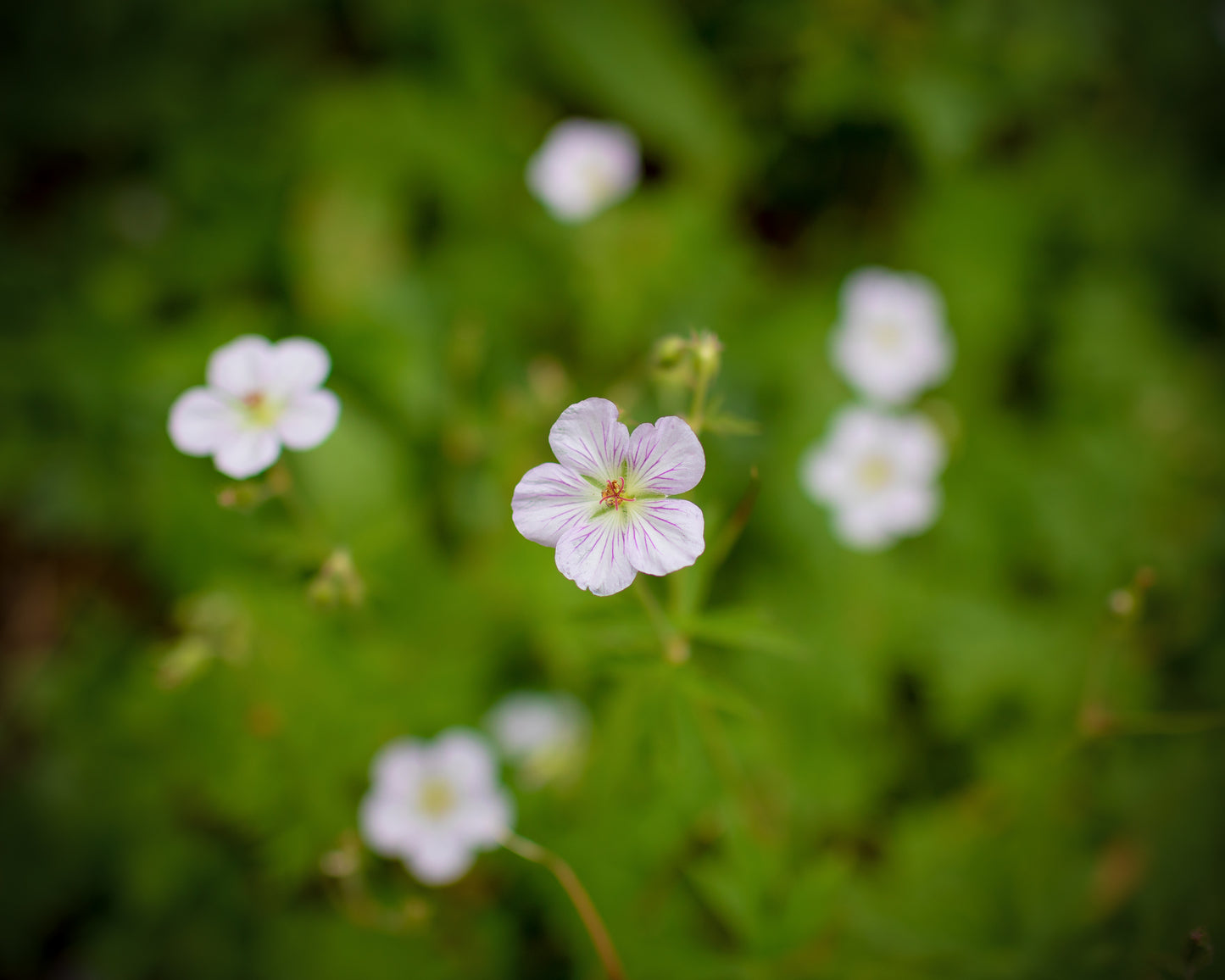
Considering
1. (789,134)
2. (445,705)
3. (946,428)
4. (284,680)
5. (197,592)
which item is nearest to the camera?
(284,680)

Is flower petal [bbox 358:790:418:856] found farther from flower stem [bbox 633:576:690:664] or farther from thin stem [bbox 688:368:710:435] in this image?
thin stem [bbox 688:368:710:435]

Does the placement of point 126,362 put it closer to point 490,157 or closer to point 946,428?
point 490,157

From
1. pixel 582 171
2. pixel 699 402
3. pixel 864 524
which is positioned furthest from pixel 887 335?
pixel 699 402

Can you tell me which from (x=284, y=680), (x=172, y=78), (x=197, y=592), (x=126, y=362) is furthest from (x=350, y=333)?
(x=172, y=78)

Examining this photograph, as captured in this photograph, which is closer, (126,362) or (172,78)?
(126,362)

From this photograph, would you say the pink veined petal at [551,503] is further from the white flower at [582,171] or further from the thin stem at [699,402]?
the white flower at [582,171]

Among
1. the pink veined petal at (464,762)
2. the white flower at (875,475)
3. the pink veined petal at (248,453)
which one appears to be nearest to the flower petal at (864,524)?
the white flower at (875,475)

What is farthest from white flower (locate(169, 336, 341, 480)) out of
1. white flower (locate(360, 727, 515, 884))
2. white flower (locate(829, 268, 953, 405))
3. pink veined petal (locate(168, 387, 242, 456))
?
white flower (locate(829, 268, 953, 405))
